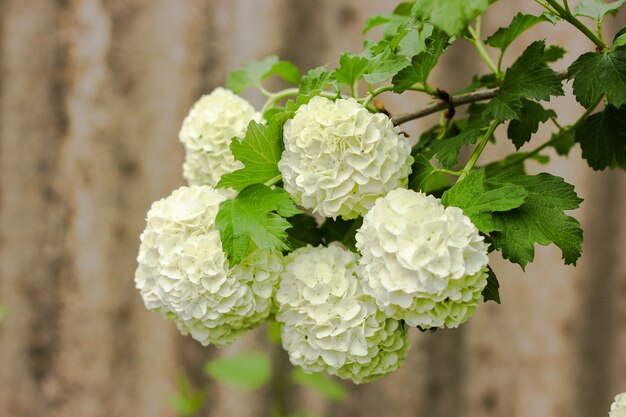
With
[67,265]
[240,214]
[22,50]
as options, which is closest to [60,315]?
[67,265]

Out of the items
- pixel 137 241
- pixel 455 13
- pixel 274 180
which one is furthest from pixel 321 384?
pixel 455 13

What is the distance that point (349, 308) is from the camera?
69cm

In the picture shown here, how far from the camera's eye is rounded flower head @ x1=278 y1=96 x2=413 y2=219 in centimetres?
66

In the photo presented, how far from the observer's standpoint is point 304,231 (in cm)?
80

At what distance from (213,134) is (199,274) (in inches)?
8.7

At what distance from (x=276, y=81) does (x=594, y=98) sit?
107 centimetres

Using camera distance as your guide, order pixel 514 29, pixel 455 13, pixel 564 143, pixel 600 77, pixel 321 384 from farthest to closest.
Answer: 1. pixel 321 384
2. pixel 564 143
3. pixel 514 29
4. pixel 600 77
5. pixel 455 13

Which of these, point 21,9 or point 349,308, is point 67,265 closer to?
point 21,9

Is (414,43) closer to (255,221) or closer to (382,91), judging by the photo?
(382,91)

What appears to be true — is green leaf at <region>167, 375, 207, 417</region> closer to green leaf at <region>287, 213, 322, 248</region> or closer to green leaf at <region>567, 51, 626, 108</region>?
green leaf at <region>287, 213, 322, 248</region>

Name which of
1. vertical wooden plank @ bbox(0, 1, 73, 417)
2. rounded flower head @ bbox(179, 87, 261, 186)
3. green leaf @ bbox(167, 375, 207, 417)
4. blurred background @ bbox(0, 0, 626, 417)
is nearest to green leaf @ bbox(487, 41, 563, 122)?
rounded flower head @ bbox(179, 87, 261, 186)

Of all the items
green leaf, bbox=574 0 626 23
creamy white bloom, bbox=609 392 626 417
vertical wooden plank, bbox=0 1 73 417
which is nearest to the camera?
creamy white bloom, bbox=609 392 626 417

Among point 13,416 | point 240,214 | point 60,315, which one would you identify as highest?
point 240,214

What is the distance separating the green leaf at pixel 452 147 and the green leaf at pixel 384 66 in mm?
97
